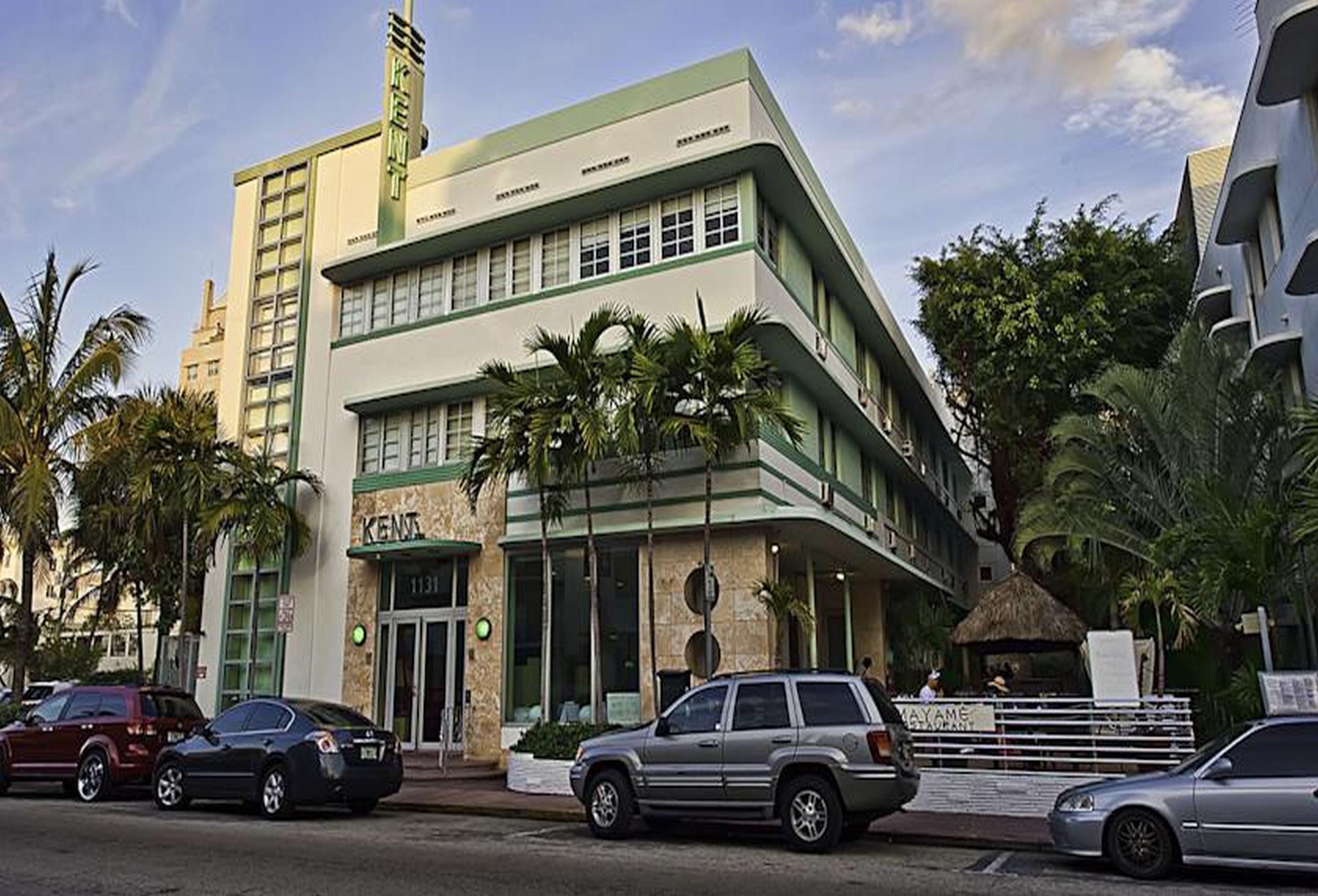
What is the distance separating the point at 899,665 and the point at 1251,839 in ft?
56.7

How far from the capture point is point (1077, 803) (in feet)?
33.2

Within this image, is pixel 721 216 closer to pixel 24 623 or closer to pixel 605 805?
pixel 605 805

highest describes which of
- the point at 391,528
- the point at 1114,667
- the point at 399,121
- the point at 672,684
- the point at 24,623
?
the point at 399,121

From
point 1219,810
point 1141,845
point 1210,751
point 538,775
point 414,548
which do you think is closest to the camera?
point 1219,810

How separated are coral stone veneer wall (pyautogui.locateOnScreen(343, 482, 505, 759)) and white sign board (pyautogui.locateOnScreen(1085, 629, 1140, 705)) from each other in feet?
34.6

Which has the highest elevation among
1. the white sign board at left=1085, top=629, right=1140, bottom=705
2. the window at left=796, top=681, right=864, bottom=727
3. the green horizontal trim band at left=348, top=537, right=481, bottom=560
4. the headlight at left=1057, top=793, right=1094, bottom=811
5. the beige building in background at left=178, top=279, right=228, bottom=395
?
the beige building in background at left=178, top=279, right=228, bottom=395

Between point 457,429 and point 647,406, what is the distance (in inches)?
261

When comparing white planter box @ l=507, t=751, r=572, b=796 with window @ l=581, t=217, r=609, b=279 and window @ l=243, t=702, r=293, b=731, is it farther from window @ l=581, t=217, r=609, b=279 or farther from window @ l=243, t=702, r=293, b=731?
window @ l=581, t=217, r=609, b=279

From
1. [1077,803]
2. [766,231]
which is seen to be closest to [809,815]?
[1077,803]

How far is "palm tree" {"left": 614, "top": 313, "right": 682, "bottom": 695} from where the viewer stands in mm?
16250

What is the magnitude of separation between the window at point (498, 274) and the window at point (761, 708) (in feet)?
39.8

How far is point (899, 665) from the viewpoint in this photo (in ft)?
86.4

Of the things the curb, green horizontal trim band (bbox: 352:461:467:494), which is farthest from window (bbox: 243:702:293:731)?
green horizontal trim band (bbox: 352:461:467:494)

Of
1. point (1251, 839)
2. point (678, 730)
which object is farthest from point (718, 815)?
point (1251, 839)
